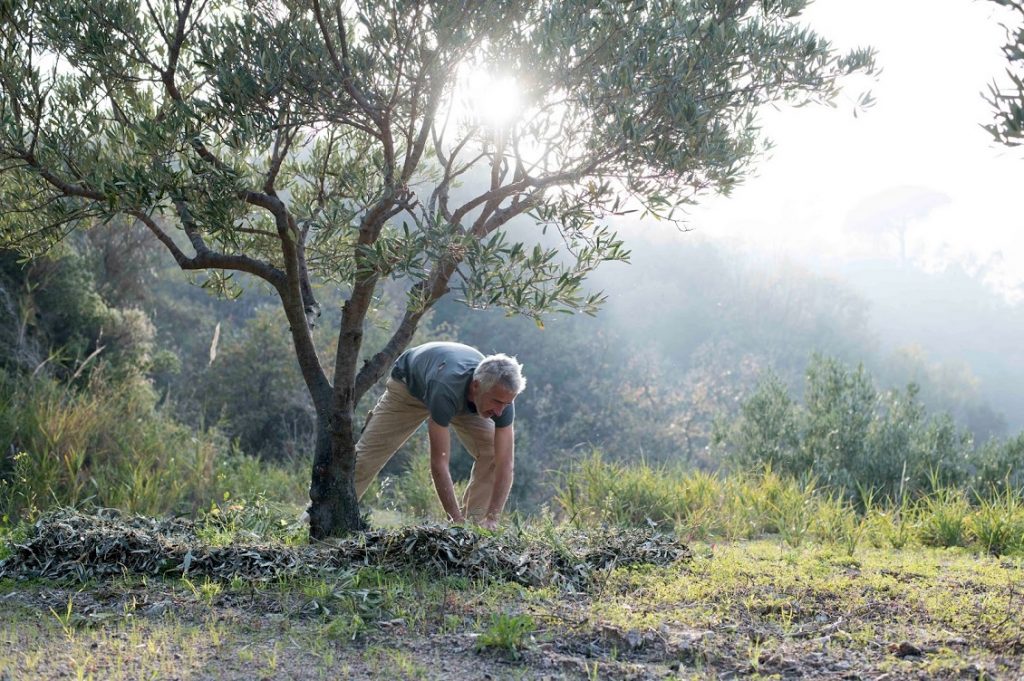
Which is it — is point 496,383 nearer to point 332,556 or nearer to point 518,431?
point 332,556

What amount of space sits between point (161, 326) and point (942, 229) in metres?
47.1

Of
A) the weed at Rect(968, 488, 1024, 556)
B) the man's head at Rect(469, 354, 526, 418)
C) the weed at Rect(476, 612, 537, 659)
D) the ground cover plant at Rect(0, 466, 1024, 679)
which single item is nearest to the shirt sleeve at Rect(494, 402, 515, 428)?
the man's head at Rect(469, 354, 526, 418)

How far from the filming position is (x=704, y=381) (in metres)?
26.2

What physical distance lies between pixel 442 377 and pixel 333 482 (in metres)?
1.01

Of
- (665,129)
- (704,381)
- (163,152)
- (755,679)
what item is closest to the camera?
(755,679)

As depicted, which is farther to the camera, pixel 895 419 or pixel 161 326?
pixel 161 326

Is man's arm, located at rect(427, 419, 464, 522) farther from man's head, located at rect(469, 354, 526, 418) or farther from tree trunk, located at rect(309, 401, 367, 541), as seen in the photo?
tree trunk, located at rect(309, 401, 367, 541)

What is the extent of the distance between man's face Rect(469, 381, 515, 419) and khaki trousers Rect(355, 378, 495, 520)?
29.7 inches

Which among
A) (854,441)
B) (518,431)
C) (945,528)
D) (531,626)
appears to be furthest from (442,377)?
(518,431)

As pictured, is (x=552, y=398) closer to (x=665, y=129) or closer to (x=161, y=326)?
(x=161, y=326)

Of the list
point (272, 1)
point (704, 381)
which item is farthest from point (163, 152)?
point (704, 381)

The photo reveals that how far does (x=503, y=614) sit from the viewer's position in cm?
442

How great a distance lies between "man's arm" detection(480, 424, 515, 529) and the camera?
6.43 m

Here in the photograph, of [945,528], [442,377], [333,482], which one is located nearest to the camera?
[333,482]
